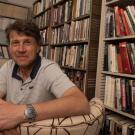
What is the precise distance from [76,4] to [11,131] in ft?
6.38

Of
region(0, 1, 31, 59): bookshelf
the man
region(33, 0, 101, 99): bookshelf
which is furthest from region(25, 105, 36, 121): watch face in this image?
region(0, 1, 31, 59): bookshelf

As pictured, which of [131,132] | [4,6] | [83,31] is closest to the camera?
[131,132]

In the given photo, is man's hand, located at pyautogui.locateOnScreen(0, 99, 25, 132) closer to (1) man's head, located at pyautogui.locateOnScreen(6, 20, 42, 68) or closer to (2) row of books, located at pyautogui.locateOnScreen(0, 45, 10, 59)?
(1) man's head, located at pyautogui.locateOnScreen(6, 20, 42, 68)

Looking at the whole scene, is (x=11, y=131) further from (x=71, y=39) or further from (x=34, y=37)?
(x=71, y=39)

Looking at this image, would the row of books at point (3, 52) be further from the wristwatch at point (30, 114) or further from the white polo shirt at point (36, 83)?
the wristwatch at point (30, 114)

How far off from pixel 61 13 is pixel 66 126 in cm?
224

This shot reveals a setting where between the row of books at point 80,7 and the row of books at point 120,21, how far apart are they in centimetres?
46

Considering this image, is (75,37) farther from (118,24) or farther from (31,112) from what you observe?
(31,112)

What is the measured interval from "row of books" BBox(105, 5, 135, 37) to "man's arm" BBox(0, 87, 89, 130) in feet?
2.69

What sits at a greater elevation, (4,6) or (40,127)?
(4,6)

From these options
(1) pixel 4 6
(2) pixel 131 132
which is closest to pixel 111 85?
(2) pixel 131 132

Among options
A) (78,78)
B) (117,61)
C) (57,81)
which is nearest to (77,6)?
(78,78)

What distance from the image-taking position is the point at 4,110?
0.85 metres

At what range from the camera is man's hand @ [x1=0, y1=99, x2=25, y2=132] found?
0.81 metres
